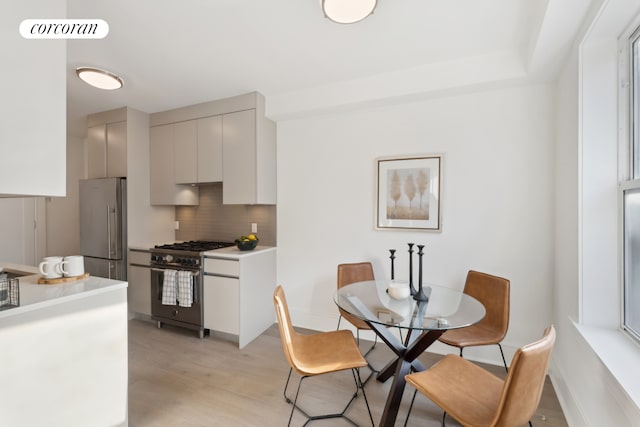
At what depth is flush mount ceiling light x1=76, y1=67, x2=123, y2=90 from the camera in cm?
244

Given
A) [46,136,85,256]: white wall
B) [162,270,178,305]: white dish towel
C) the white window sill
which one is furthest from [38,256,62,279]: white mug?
[46,136,85,256]: white wall

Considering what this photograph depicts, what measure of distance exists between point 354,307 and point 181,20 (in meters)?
2.24

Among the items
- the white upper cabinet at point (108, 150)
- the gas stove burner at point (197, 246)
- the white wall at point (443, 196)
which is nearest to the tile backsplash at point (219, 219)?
the gas stove burner at point (197, 246)

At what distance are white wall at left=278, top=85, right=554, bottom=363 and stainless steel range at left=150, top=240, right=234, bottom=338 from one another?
3.10 feet

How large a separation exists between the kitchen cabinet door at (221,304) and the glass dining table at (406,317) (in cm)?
129

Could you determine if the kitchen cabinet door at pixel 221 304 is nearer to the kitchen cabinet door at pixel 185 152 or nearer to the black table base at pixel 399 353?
the kitchen cabinet door at pixel 185 152

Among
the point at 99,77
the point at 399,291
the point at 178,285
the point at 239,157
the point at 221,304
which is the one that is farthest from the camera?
the point at 239,157

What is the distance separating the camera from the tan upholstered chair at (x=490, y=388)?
1.13 m

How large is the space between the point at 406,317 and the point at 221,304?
6.64ft

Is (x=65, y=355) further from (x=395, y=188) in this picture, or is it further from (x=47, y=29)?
(x=395, y=188)

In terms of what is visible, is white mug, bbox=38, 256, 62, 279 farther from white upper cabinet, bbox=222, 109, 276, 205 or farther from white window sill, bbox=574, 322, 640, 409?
white window sill, bbox=574, 322, 640, 409

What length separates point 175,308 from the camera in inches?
123

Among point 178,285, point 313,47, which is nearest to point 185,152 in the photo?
point 178,285

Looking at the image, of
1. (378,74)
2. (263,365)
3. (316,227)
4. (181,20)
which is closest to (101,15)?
(181,20)
